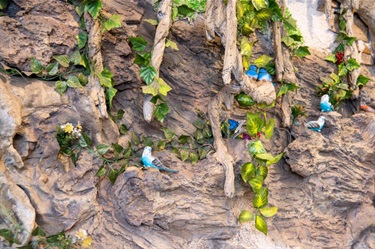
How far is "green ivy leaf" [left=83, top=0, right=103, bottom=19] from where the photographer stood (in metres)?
2.14

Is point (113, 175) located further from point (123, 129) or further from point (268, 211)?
point (268, 211)

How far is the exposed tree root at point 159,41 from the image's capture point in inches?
90.7

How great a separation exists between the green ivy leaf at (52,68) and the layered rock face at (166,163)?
0.23 feet

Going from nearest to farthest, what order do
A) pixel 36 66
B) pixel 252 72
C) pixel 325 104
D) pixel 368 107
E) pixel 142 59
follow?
pixel 36 66
pixel 142 59
pixel 252 72
pixel 325 104
pixel 368 107

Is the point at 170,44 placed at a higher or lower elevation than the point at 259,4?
lower

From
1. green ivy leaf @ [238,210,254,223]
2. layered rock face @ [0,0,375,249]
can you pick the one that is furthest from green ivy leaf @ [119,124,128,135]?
green ivy leaf @ [238,210,254,223]

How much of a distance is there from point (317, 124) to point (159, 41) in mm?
1257

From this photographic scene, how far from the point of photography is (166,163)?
2.31 meters

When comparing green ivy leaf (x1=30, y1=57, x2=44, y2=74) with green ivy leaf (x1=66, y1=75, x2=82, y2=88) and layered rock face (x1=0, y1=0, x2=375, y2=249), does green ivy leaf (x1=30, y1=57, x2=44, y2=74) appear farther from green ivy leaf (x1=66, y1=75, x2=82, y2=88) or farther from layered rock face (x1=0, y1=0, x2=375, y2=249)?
green ivy leaf (x1=66, y1=75, x2=82, y2=88)

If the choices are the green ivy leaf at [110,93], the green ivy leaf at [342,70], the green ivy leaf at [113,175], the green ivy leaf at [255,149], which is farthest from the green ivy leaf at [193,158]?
the green ivy leaf at [342,70]

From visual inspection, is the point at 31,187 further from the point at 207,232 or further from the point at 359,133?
the point at 359,133

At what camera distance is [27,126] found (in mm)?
1991

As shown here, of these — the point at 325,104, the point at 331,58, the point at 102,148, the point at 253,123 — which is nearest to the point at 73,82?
the point at 102,148

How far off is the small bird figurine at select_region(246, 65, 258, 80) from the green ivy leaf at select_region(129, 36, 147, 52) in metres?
0.74
